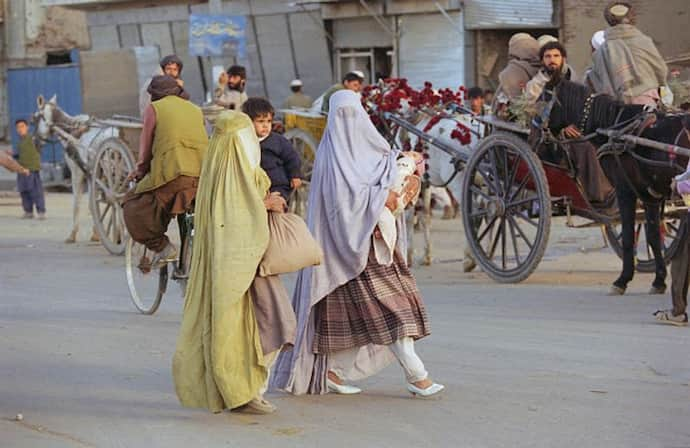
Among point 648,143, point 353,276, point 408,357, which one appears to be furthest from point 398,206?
point 648,143

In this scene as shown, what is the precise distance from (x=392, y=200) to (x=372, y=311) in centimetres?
60

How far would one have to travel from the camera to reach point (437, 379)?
27.4ft

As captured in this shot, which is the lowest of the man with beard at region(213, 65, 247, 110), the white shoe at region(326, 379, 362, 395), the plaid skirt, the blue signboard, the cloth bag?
the white shoe at region(326, 379, 362, 395)

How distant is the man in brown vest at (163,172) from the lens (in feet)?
34.9

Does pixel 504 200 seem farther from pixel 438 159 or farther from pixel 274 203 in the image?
pixel 274 203

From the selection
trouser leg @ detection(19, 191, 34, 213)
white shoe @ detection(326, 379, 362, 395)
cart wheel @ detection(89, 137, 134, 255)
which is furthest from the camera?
trouser leg @ detection(19, 191, 34, 213)

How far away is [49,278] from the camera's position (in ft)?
47.0

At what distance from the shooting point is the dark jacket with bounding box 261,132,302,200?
11.0m

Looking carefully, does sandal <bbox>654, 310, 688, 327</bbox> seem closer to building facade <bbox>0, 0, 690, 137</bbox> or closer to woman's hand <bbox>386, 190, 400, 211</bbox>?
woman's hand <bbox>386, 190, 400, 211</bbox>

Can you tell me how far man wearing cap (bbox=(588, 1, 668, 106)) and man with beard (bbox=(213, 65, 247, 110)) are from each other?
3.64 m

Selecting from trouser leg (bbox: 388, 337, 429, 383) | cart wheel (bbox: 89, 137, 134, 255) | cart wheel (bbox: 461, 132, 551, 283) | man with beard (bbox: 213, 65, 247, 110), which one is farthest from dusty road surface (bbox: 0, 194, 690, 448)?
cart wheel (bbox: 89, 137, 134, 255)

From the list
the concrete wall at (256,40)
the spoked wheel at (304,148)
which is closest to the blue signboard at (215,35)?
the concrete wall at (256,40)

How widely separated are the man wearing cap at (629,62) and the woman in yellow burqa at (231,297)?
17.7ft

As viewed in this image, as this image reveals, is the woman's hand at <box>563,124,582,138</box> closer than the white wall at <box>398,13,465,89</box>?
Yes
